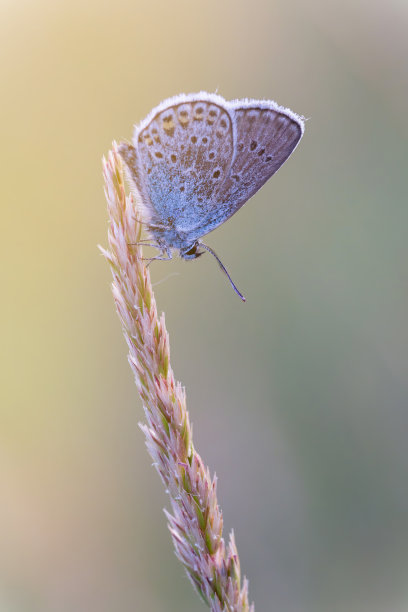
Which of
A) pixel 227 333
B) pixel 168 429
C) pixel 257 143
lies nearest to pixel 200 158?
pixel 257 143

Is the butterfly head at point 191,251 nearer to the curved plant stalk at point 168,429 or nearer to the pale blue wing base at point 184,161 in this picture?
the pale blue wing base at point 184,161

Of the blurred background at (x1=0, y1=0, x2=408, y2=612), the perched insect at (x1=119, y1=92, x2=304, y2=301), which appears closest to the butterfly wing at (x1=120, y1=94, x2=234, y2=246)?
the perched insect at (x1=119, y1=92, x2=304, y2=301)

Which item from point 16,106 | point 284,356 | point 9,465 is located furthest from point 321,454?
point 16,106

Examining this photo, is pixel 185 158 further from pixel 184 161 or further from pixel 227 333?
pixel 227 333

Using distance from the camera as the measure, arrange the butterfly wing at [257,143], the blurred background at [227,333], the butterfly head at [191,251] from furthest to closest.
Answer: the blurred background at [227,333] → the butterfly head at [191,251] → the butterfly wing at [257,143]

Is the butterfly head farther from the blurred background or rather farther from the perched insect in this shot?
the blurred background

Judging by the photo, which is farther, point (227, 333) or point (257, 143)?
point (227, 333)

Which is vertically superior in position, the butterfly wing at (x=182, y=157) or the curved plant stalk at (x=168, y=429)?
the butterfly wing at (x=182, y=157)

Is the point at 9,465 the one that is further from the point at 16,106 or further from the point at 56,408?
the point at 16,106

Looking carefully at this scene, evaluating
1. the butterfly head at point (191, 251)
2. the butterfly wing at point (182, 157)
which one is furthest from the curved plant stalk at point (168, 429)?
the butterfly head at point (191, 251)
